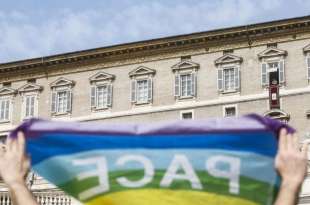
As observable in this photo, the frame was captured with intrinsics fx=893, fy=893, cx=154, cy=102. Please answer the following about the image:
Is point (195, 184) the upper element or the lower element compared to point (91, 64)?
lower

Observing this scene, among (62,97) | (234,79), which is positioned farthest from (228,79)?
(62,97)

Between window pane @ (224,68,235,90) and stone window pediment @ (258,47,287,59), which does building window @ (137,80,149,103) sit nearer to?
window pane @ (224,68,235,90)

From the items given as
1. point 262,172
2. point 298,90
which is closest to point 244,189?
point 262,172

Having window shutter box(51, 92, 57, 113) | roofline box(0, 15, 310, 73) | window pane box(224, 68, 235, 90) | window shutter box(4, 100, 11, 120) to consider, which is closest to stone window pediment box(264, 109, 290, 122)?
window pane box(224, 68, 235, 90)

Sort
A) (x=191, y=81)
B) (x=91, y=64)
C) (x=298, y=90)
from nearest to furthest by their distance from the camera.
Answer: (x=298, y=90) < (x=191, y=81) < (x=91, y=64)

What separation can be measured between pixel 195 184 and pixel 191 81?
128 feet

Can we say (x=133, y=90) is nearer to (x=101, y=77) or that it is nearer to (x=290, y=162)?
(x=101, y=77)

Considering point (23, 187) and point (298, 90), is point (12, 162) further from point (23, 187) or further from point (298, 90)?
point (298, 90)

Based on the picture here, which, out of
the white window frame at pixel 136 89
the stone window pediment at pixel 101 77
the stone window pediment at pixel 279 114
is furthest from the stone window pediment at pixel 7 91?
the stone window pediment at pixel 279 114

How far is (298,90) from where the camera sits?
129 ft

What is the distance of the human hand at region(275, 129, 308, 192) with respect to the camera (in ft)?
10.4

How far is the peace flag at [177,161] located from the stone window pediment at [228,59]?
38.2 meters

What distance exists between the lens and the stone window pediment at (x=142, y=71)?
43.4 m

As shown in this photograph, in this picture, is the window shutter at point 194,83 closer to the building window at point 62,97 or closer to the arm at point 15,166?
the building window at point 62,97
